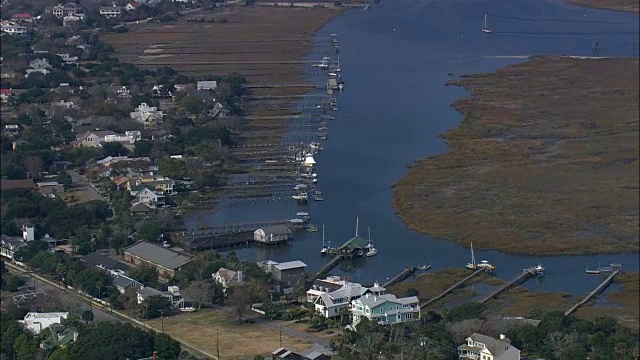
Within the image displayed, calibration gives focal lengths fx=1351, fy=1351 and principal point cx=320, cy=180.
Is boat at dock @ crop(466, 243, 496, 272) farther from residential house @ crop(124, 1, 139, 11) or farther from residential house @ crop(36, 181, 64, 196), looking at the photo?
residential house @ crop(124, 1, 139, 11)

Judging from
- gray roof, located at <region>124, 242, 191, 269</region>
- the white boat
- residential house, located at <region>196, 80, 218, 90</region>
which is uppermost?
the white boat

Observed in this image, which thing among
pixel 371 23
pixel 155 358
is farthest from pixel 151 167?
pixel 371 23

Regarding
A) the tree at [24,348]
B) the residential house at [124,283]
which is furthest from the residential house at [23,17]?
the tree at [24,348]

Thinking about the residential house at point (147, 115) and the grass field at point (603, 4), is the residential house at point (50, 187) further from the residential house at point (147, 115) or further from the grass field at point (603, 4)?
the grass field at point (603, 4)

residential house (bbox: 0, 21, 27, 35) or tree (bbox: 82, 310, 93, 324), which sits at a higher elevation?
tree (bbox: 82, 310, 93, 324)

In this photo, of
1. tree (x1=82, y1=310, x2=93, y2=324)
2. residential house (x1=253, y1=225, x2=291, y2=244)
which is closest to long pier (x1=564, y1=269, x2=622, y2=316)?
residential house (x1=253, y1=225, x2=291, y2=244)

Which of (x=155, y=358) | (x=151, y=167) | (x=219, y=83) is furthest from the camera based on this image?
(x=219, y=83)

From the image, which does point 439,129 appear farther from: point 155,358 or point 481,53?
point 155,358
